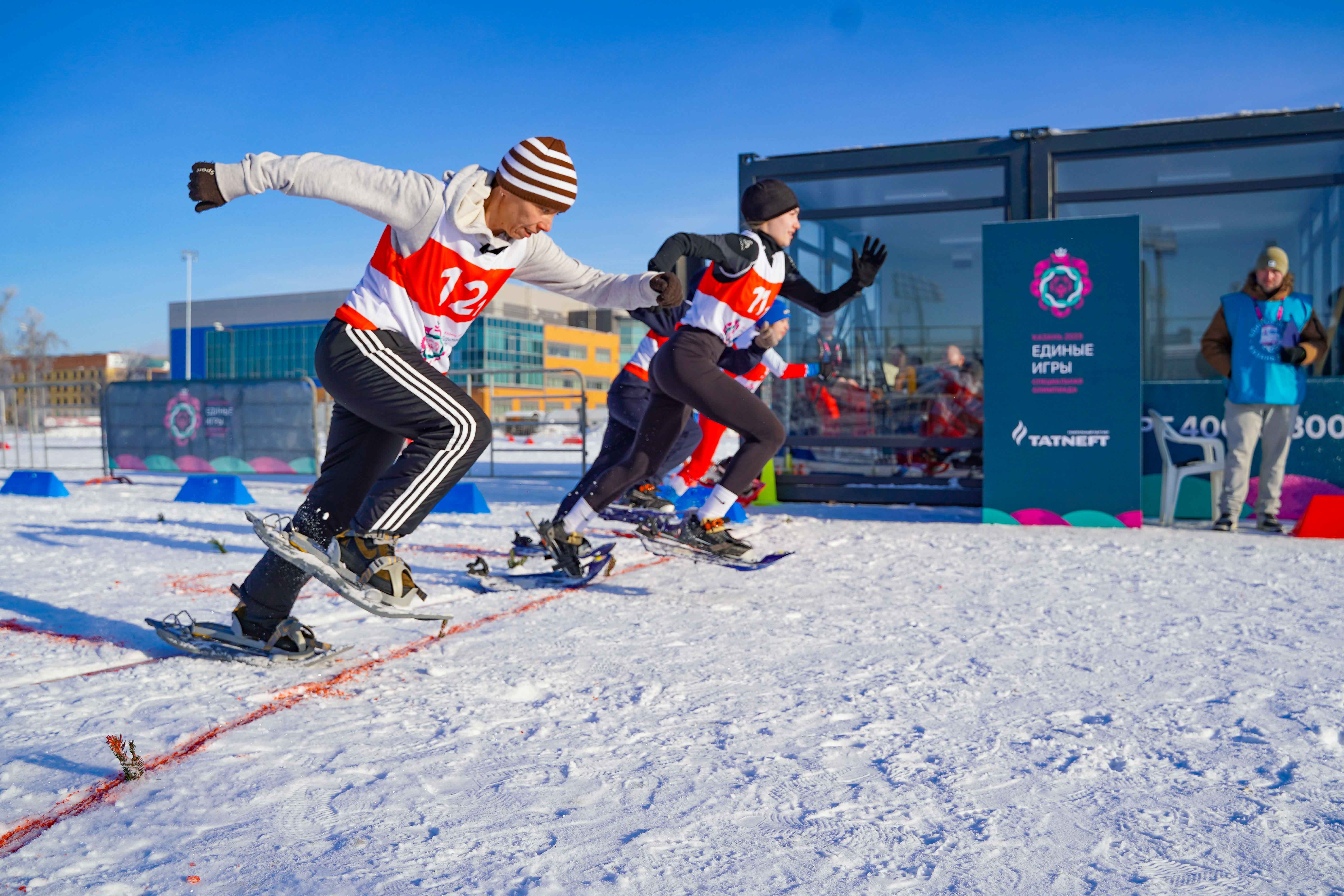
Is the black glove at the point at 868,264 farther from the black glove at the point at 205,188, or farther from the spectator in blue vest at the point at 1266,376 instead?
the spectator in blue vest at the point at 1266,376

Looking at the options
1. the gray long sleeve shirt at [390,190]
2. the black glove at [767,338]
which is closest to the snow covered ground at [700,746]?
the gray long sleeve shirt at [390,190]

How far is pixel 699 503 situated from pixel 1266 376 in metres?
4.34

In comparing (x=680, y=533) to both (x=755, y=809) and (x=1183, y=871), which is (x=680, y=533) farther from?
(x=1183, y=871)

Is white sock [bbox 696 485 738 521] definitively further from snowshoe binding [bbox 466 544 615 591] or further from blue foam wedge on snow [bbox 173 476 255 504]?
blue foam wedge on snow [bbox 173 476 255 504]

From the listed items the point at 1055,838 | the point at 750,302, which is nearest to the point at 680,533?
the point at 750,302

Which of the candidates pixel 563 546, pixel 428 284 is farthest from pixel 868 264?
Answer: pixel 428 284

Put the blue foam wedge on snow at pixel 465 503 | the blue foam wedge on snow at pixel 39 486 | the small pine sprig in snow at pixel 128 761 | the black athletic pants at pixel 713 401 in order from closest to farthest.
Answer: the small pine sprig in snow at pixel 128 761 → the black athletic pants at pixel 713 401 → the blue foam wedge on snow at pixel 465 503 → the blue foam wedge on snow at pixel 39 486

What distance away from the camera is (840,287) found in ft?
16.0

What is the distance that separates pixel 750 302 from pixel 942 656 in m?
2.12

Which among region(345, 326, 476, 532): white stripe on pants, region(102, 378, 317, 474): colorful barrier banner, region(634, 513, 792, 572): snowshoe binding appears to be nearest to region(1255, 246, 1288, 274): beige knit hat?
region(634, 513, 792, 572): snowshoe binding

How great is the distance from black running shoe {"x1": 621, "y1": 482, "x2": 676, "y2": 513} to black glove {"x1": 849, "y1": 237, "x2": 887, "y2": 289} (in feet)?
6.67

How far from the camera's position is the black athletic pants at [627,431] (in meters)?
5.43

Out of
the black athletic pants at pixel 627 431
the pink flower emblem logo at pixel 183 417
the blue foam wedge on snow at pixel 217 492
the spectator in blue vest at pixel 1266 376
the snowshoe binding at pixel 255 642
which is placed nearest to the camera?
the snowshoe binding at pixel 255 642

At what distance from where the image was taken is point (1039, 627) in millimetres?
3650
